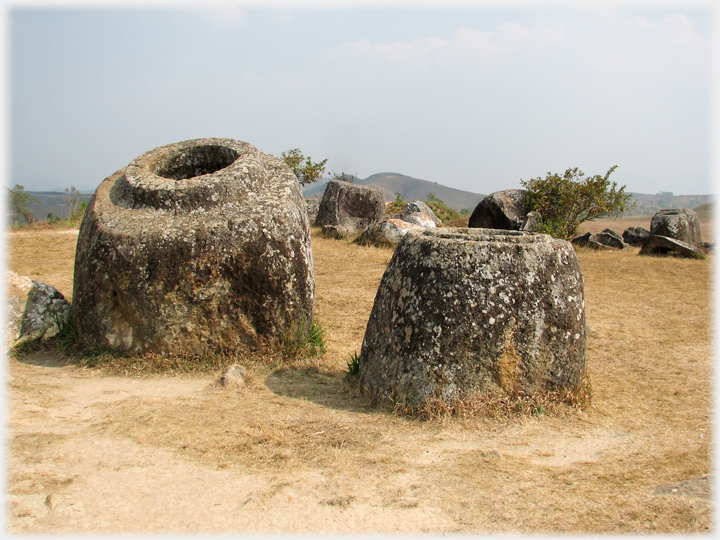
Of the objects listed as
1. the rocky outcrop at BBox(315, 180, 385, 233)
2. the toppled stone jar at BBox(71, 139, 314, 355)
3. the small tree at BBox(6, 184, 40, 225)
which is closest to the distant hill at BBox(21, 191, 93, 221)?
the small tree at BBox(6, 184, 40, 225)

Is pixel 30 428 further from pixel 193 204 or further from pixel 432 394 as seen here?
pixel 432 394

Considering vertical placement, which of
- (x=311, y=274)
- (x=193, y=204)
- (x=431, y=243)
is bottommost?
(x=311, y=274)

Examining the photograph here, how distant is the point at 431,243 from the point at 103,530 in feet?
10.1

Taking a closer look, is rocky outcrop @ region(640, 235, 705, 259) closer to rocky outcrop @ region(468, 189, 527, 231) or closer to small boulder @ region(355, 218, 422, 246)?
rocky outcrop @ region(468, 189, 527, 231)

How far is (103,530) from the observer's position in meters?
2.92

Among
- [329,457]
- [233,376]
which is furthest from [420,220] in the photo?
[329,457]

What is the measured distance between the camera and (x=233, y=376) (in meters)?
5.20

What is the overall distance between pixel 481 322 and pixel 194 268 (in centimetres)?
288

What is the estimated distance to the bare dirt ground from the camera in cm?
307

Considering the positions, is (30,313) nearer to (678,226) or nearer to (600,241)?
(600,241)

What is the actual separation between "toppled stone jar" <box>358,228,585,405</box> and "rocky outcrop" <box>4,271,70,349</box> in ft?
13.1

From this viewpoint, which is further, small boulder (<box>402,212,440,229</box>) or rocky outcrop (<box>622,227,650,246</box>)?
rocky outcrop (<box>622,227,650,246</box>)

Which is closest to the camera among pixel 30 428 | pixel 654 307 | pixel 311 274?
pixel 30 428

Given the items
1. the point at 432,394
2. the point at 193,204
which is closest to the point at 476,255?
the point at 432,394
